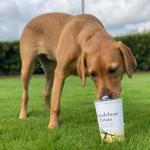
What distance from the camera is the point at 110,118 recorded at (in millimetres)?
2561

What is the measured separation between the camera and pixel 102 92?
110 inches

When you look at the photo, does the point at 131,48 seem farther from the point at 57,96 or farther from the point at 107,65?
the point at 107,65

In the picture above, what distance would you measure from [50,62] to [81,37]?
185 cm

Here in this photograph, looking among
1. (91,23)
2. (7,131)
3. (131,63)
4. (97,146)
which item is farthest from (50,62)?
(97,146)

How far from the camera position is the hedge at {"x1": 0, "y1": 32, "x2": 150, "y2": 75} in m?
16.3

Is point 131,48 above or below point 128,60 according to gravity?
above

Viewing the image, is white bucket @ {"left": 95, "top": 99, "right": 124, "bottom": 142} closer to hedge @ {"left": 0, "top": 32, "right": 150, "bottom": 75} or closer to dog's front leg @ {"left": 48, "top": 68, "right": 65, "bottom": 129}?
dog's front leg @ {"left": 48, "top": 68, "right": 65, "bottom": 129}

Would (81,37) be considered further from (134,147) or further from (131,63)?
(134,147)

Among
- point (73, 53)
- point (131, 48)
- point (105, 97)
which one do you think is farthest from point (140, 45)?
point (105, 97)

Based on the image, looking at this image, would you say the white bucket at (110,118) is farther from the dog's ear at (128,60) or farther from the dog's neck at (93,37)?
the dog's neck at (93,37)

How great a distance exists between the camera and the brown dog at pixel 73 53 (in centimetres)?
295

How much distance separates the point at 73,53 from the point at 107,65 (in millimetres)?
986

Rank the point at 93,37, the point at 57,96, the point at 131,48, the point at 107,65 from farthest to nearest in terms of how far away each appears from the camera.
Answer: the point at 131,48
the point at 57,96
the point at 93,37
the point at 107,65

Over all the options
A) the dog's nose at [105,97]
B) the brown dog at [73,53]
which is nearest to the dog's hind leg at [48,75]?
the brown dog at [73,53]
